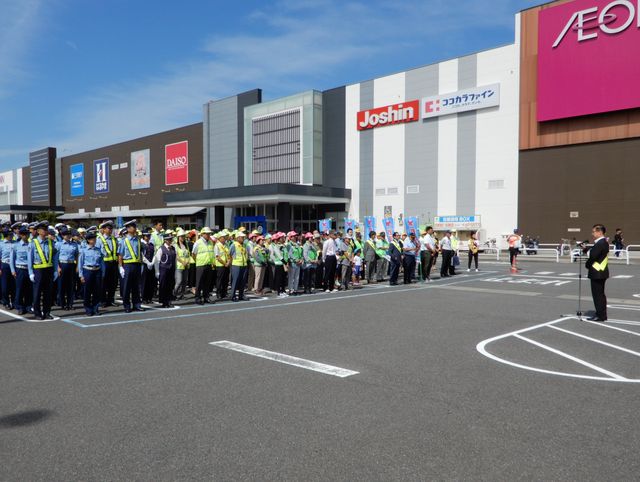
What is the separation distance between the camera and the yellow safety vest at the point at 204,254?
12.7m

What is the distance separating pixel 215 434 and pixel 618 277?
1955cm

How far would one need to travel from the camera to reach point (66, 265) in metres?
11.2

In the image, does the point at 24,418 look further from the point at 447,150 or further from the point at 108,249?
the point at 447,150

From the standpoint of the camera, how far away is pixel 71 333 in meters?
8.76

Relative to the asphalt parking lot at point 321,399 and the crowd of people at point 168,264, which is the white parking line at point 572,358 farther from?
the crowd of people at point 168,264

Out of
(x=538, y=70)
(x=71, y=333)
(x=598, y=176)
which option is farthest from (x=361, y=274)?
(x=538, y=70)

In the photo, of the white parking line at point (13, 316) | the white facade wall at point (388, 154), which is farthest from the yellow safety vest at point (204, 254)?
the white facade wall at point (388, 154)

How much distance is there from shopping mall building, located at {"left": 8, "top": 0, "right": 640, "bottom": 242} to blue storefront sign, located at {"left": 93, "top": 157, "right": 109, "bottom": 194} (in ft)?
65.3

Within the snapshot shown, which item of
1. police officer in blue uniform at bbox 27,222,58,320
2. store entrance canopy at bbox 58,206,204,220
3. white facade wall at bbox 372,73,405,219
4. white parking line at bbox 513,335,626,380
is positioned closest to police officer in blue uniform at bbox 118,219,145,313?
police officer in blue uniform at bbox 27,222,58,320

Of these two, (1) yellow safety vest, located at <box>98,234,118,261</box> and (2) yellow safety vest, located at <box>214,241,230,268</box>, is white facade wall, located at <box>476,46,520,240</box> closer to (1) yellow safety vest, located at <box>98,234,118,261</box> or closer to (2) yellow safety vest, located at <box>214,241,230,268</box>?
(2) yellow safety vest, located at <box>214,241,230,268</box>

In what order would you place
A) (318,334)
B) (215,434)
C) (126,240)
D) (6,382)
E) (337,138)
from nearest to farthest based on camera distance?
(215,434), (6,382), (318,334), (126,240), (337,138)

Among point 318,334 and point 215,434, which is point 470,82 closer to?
point 318,334

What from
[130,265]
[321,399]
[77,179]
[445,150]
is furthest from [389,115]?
[77,179]

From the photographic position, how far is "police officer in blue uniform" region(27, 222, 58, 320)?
10273 millimetres
